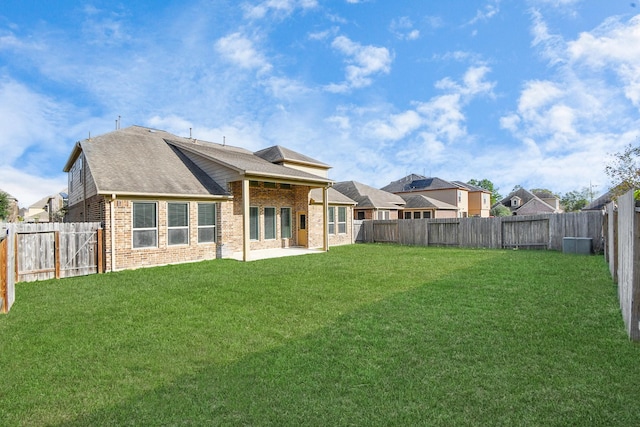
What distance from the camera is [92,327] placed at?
514 centimetres

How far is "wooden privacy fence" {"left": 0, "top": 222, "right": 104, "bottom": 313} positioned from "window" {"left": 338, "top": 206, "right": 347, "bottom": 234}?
1279 cm

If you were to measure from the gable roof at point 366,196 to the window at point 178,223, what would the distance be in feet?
51.3

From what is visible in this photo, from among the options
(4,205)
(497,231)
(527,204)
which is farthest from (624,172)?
(4,205)

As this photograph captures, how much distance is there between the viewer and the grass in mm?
2768

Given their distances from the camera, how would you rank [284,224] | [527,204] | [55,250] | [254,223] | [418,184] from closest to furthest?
[55,250] → [254,223] → [284,224] → [418,184] → [527,204]

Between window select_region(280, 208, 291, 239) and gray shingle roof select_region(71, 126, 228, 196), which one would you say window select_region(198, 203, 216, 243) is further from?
window select_region(280, 208, 291, 239)

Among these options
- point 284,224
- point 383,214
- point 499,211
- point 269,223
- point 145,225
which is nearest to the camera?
point 145,225

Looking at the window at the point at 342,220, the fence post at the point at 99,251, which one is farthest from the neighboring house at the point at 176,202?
the window at the point at 342,220

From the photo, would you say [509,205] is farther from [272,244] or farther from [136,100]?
[136,100]

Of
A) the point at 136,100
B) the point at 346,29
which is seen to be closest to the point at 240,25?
the point at 346,29

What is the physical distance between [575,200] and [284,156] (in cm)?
7999

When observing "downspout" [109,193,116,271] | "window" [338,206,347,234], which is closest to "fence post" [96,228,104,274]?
"downspout" [109,193,116,271]

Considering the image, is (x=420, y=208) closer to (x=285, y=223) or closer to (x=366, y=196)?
(x=366, y=196)

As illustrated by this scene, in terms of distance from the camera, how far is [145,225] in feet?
38.1
